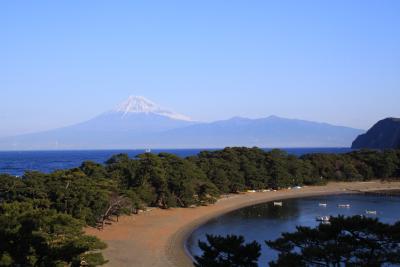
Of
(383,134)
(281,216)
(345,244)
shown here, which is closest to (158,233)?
(281,216)

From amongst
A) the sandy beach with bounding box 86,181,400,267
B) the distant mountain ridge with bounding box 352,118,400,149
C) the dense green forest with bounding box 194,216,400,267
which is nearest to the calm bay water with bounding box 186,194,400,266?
the sandy beach with bounding box 86,181,400,267

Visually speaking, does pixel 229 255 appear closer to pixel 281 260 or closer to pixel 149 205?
pixel 281 260

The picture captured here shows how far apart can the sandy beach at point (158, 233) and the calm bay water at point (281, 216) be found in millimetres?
1141

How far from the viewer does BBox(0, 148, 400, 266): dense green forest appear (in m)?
17.9

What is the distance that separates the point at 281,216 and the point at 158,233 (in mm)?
14033

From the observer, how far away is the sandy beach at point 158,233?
25.9 metres

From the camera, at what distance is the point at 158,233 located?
3362 cm

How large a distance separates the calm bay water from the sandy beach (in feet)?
3.74

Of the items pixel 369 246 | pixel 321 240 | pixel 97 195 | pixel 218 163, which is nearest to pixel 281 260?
pixel 321 240

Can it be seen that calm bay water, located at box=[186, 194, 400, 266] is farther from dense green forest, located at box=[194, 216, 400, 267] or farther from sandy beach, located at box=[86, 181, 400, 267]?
dense green forest, located at box=[194, 216, 400, 267]

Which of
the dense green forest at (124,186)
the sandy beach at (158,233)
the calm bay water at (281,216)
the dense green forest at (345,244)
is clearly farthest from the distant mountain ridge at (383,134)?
the dense green forest at (345,244)

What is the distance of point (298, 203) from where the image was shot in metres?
52.6

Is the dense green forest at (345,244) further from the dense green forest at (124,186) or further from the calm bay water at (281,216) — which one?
the calm bay water at (281,216)

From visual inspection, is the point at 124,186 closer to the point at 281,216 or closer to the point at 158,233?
the point at 158,233
